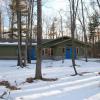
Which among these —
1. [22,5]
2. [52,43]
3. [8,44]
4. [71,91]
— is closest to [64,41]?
[52,43]

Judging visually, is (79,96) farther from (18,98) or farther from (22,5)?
(22,5)

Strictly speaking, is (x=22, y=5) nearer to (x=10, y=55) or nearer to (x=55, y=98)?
(x=10, y=55)

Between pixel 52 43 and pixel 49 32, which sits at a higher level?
pixel 49 32

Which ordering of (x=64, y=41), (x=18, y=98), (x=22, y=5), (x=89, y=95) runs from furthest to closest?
1. (x=64, y=41)
2. (x=22, y=5)
3. (x=89, y=95)
4. (x=18, y=98)

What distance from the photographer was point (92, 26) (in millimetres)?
58969

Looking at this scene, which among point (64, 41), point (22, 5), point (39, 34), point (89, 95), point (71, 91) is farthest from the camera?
point (64, 41)

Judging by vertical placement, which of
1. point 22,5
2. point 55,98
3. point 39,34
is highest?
point 22,5

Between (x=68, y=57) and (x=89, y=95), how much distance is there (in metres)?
33.1

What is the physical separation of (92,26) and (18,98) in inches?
2026

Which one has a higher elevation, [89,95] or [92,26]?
[92,26]

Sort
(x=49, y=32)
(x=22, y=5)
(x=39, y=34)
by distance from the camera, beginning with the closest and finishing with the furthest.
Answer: (x=39, y=34), (x=22, y=5), (x=49, y=32)

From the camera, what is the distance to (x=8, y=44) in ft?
137

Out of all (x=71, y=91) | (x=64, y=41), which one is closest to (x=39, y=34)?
(x=71, y=91)

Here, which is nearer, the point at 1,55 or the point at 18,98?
the point at 18,98
